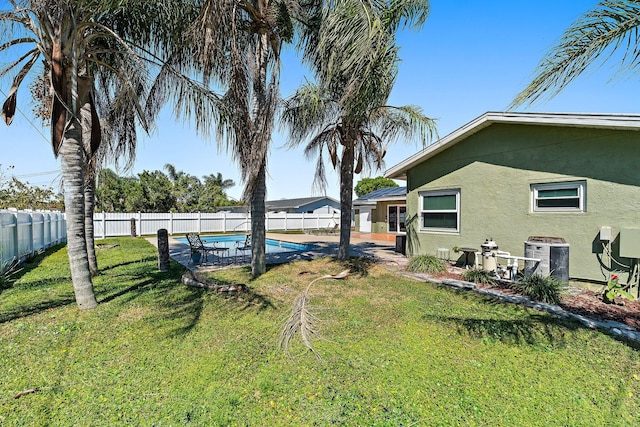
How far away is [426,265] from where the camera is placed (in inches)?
358

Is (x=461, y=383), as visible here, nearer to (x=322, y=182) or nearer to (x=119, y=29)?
(x=322, y=182)

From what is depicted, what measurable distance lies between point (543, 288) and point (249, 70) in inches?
310

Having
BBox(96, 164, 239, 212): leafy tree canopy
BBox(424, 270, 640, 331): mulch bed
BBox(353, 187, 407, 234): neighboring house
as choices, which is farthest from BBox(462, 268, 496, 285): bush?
BBox(96, 164, 239, 212): leafy tree canopy

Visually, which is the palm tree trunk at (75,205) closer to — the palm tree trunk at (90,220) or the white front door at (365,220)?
the palm tree trunk at (90,220)

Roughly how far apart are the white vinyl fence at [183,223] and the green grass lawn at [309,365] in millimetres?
16037

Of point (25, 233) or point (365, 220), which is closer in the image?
point (25, 233)

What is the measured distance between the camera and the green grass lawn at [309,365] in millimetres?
2811

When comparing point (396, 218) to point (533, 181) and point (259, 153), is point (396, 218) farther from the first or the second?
point (259, 153)

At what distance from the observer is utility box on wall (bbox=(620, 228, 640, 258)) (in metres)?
6.05

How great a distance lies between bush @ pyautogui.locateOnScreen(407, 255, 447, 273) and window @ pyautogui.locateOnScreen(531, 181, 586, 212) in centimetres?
284

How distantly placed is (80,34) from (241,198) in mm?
4093

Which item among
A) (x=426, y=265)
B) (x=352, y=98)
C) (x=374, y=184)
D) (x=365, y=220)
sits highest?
(x=374, y=184)

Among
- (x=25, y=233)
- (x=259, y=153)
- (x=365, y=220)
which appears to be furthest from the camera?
(x=365, y=220)

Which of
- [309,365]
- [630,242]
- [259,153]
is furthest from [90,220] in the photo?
[630,242]
